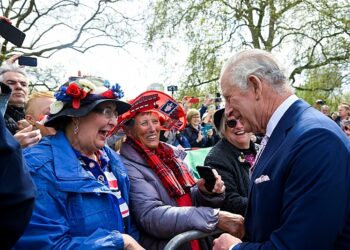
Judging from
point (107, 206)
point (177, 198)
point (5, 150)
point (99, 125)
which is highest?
point (5, 150)

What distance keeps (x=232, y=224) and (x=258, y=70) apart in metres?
1.14

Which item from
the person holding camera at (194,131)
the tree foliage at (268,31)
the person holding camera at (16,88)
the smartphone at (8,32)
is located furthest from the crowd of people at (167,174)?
the tree foliage at (268,31)

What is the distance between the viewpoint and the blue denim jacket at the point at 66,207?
86.7 inches

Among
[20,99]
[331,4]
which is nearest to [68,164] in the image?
[20,99]

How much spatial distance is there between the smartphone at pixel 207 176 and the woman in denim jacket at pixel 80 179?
0.51m

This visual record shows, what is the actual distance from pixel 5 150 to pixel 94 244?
124 cm

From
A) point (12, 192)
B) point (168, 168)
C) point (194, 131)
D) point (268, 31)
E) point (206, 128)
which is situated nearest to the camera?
point (12, 192)

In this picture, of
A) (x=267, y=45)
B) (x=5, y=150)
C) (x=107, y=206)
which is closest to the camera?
(x=5, y=150)

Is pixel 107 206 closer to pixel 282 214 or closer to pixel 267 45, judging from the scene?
pixel 282 214

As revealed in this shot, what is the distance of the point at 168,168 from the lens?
3293mm

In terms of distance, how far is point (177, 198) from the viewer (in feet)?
10.4

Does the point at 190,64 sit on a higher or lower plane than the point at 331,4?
lower

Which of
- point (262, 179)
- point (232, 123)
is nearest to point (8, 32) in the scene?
point (262, 179)

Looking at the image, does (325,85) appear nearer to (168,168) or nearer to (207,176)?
(168,168)
